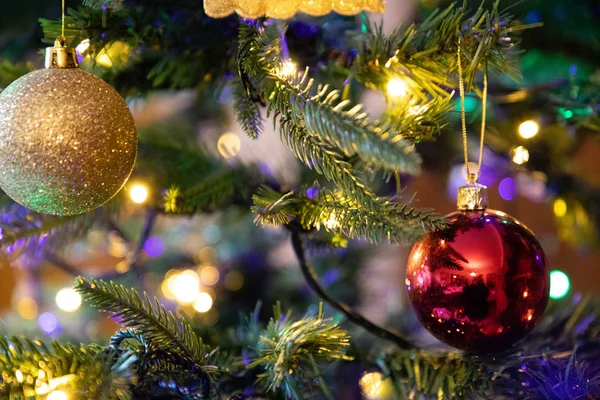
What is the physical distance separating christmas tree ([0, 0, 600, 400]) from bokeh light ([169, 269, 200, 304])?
0.22 meters

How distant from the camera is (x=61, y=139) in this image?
0.37m

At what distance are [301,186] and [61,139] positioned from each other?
180 mm

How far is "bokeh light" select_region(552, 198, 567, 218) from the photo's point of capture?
768mm

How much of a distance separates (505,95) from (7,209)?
0.54m

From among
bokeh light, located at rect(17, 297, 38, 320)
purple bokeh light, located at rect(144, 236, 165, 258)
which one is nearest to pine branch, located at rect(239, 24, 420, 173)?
purple bokeh light, located at rect(144, 236, 165, 258)

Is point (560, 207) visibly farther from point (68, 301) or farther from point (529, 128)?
point (68, 301)

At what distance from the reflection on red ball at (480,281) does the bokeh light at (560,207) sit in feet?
1.25

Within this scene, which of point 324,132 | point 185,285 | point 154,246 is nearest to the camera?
point 324,132

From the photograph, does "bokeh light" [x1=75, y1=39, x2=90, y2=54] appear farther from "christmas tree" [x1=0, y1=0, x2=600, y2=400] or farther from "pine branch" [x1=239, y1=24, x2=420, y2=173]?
"pine branch" [x1=239, y1=24, x2=420, y2=173]

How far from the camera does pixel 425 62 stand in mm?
448

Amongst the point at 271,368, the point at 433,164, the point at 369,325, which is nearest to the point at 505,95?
the point at 433,164

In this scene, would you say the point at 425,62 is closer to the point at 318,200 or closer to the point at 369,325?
the point at 318,200

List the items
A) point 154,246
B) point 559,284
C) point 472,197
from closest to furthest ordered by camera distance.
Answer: point 472,197, point 559,284, point 154,246

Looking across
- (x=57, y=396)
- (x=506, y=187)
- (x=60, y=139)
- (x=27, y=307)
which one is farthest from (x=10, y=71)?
(x=506, y=187)
